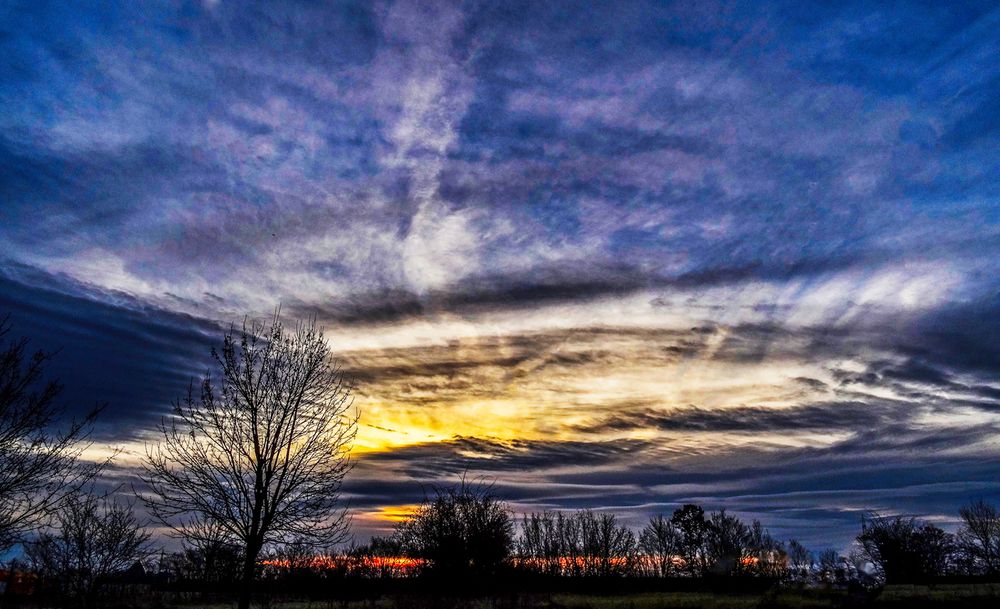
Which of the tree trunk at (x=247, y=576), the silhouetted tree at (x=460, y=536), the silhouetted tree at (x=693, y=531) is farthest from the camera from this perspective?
the silhouetted tree at (x=693, y=531)

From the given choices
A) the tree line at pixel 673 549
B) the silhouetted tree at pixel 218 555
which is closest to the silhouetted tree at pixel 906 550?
the tree line at pixel 673 549

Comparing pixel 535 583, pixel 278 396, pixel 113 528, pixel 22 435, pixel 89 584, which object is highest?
pixel 278 396

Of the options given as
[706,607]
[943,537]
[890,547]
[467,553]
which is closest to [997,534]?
A: [943,537]

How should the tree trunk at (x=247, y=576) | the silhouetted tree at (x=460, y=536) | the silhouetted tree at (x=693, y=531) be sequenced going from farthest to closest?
the silhouetted tree at (x=693, y=531), the silhouetted tree at (x=460, y=536), the tree trunk at (x=247, y=576)

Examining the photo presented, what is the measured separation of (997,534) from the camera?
8012 cm

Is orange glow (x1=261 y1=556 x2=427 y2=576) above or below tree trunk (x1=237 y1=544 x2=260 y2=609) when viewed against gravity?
below

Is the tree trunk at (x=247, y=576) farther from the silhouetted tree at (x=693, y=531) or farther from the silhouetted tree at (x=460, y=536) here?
the silhouetted tree at (x=693, y=531)

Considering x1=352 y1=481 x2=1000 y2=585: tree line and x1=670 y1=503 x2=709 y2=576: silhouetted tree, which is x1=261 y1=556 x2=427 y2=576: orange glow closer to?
x1=352 y1=481 x2=1000 y2=585: tree line

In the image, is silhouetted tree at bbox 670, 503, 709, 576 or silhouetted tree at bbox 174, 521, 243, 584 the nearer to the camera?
silhouetted tree at bbox 174, 521, 243, 584

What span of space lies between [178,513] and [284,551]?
4547 millimetres

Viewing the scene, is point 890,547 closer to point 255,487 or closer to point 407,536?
point 407,536

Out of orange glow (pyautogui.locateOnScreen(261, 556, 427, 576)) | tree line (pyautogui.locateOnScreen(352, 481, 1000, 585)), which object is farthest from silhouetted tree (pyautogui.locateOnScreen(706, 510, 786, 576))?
orange glow (pyautogui.locateOnScreen(261, 556, 427, 576))

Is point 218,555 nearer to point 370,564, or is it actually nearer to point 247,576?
point 247,576

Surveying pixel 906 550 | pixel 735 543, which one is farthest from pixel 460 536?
pixel 735 543
